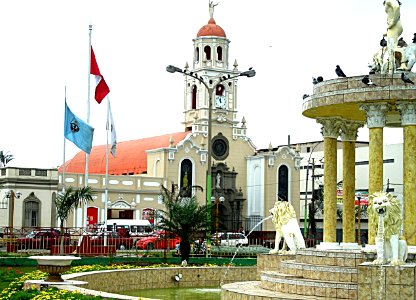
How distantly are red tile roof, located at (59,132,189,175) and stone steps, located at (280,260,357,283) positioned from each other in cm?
5025

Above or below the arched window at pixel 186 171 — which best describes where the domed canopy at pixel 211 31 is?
above

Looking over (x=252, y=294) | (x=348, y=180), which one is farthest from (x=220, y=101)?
(x=252, y=294)

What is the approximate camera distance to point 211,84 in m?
72.8

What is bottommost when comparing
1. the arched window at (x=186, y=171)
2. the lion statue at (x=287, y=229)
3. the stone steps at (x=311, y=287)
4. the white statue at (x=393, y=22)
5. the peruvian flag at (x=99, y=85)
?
the stone steps at (x=311, y=287)

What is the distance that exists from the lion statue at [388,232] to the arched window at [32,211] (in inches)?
1662

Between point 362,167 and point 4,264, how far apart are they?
1835 inches

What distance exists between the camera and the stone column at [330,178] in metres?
21.3

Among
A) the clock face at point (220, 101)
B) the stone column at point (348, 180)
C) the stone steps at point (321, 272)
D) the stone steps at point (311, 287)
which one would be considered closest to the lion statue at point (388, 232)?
the stone steps at point (311, 287)

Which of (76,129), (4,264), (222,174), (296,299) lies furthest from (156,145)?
(296,299)

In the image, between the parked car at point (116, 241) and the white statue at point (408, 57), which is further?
the parked car at point (116, 241)

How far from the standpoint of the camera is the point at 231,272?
86.5 ft

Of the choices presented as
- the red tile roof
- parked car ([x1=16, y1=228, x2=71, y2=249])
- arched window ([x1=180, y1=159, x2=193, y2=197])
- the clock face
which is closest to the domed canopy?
the clock face

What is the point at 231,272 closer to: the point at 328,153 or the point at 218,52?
the point at 328,153

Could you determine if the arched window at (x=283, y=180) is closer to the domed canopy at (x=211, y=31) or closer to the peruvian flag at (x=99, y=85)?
the domed canopy at (x=211, y=31)
